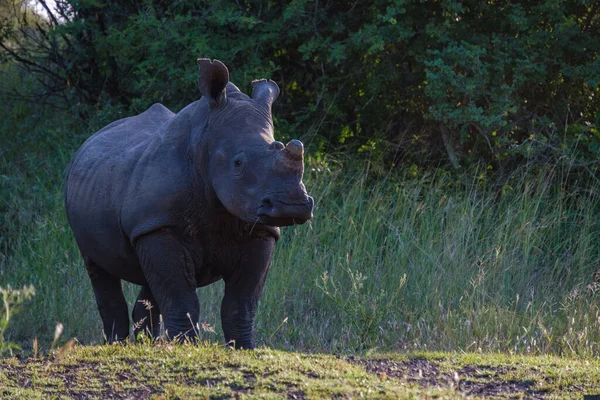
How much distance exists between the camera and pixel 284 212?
525cm

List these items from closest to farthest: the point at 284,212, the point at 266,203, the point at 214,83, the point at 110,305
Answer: the point at 284,212, the point at 266,203, the point at 214,83, the point at 110,305

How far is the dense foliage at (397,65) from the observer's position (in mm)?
10883

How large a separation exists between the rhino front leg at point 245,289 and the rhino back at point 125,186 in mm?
560

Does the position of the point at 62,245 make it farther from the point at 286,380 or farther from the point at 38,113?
the point at 286,380

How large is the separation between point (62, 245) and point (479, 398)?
6892 millimetres

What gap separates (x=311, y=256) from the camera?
983 cm

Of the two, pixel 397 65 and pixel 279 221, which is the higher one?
pixel 279 221

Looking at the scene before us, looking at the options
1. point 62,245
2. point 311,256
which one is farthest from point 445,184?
point 62,245

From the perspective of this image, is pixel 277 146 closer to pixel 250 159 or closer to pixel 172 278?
pixel 250 159

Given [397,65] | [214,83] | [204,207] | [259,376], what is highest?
[214,83]

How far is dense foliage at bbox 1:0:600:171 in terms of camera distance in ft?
35.7

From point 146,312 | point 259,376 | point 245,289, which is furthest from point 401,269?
point 259,376

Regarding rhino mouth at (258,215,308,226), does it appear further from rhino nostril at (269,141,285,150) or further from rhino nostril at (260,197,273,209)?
rhino nostril at (269,141,285,150)

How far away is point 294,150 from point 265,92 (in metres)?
1.10
